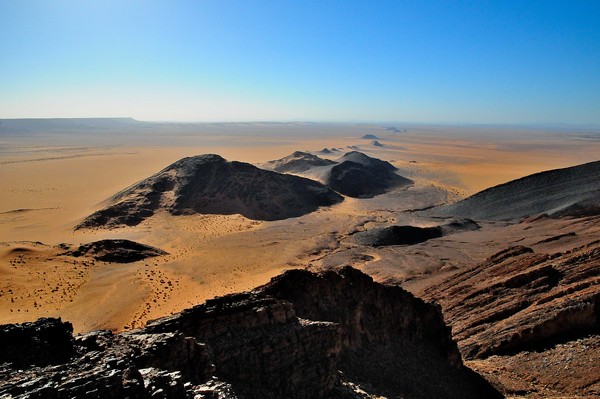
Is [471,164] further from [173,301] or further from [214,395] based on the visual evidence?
[214,395]

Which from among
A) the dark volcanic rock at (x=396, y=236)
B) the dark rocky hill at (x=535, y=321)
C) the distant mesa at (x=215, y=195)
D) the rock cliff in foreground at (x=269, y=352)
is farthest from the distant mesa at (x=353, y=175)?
the rock cliff in foreground at (x=269, y=352)

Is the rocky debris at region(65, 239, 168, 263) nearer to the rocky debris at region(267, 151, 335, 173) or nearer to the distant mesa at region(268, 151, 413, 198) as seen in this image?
the distant mesa at region(268, 151, 413, 198)

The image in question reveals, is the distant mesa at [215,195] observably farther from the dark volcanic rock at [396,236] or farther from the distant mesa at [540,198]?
the distant mesa at [540,198]

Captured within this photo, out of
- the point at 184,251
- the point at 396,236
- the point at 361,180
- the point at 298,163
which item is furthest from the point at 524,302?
the point at 298,163

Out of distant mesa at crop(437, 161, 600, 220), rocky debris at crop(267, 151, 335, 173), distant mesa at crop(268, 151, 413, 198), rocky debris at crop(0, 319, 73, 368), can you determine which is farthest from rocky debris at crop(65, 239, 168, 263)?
rocky debris at crop(267, 151, 335, 173)

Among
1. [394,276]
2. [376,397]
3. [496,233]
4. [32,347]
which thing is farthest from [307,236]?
[32,347]

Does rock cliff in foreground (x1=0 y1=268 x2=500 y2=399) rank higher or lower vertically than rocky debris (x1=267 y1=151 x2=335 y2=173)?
lower
